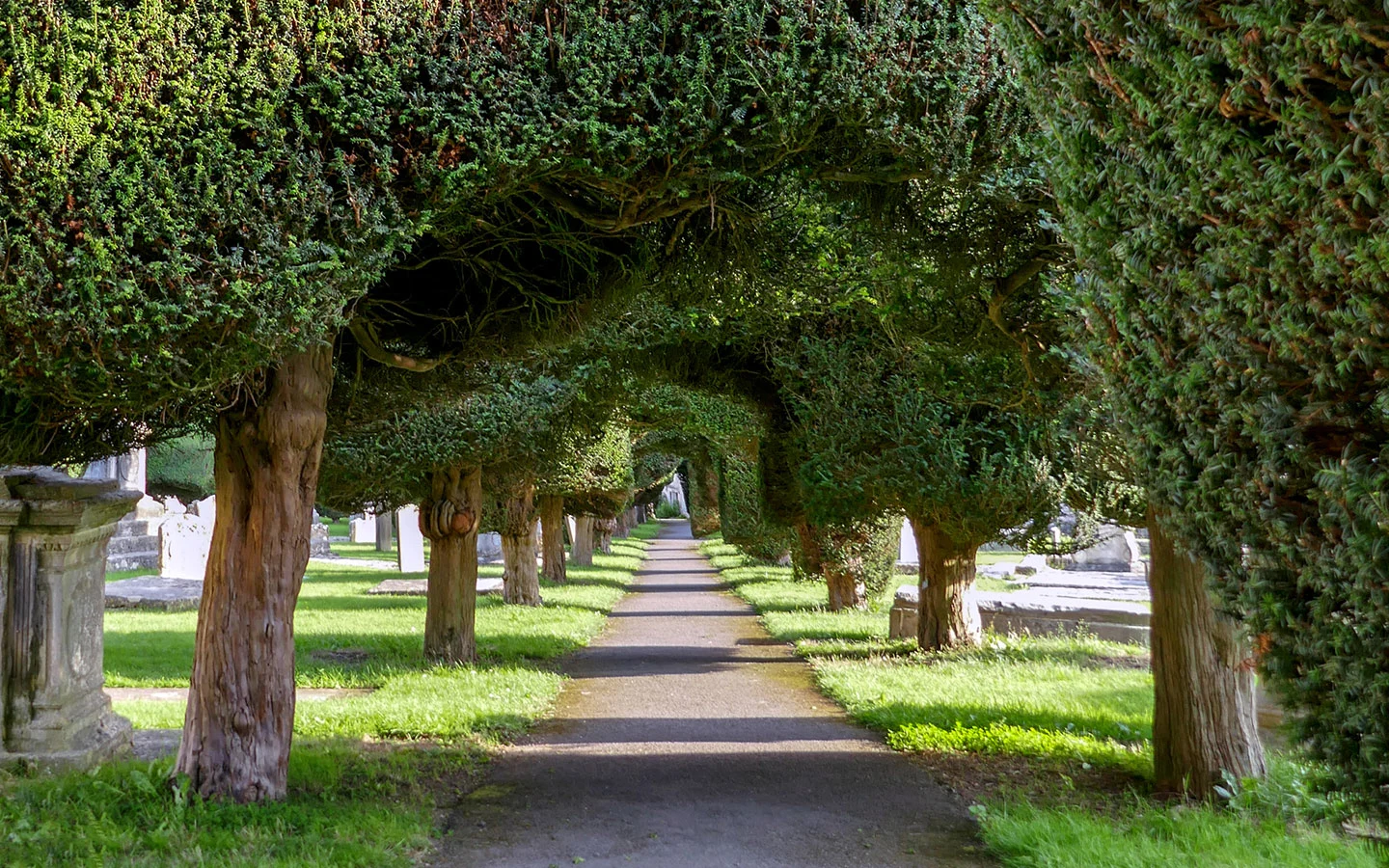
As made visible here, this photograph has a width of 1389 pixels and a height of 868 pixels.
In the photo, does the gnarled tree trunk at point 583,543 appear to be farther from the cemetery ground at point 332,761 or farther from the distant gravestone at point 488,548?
the cemetery ground at point 332,761

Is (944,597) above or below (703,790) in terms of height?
above

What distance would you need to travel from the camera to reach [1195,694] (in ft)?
23.3

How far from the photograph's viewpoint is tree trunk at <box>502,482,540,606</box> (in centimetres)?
2081

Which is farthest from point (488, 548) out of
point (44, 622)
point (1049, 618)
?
point (44, 622)

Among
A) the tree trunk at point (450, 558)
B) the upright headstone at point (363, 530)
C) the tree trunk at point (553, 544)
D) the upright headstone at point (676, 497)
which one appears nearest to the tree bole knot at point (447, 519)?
the tree trunk at point (450, 558)

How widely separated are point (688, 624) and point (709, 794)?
39.9 feet

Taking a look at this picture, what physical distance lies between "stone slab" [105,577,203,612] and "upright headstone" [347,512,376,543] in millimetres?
26574

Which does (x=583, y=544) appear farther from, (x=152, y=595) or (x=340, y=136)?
(x=340, y=136)

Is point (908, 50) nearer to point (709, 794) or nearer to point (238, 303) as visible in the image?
point (238, 303)

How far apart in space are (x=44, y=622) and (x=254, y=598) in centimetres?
265

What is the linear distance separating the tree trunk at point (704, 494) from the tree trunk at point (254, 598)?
1035 inches

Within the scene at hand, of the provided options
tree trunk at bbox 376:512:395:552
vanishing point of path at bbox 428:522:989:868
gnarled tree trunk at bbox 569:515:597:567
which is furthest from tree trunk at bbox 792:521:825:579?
tree trunk at bbox 376:512:395:552

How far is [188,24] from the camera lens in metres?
4.48

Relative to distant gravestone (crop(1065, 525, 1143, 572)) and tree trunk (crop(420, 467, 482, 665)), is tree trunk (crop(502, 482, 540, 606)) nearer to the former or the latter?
tree trunk (crop(420, 467, 482, 665))
